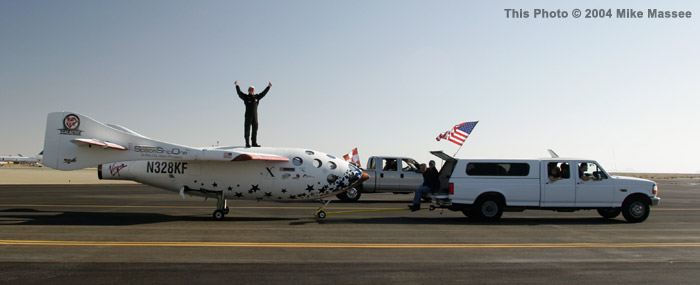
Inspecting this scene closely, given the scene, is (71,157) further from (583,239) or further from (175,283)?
(583,239)

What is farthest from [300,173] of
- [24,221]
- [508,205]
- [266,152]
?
[24,221]

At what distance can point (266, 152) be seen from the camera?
14.7 meters

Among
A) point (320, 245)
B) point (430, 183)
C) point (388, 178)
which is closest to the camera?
point (320, 245)

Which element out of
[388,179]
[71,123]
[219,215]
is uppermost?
[71,123]

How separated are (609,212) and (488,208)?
4440mm

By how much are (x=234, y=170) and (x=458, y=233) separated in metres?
6.89

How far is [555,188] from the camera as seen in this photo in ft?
46.2

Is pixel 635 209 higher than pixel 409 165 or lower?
lower

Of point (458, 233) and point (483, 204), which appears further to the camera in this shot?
point (483, 204)

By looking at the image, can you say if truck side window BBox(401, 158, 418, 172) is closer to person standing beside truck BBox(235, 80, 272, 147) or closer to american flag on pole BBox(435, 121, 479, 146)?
american flag on pole BBox(435, 121, 479, 146)

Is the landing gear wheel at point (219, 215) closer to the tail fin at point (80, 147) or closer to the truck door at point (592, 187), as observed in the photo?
the tail fin at point (80, 147)

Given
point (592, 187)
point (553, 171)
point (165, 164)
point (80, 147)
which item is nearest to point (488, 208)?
point (553, 171)

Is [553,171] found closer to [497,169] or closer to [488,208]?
[497,169]

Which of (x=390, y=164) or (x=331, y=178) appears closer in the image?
(x=331, y=178)
